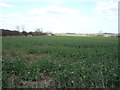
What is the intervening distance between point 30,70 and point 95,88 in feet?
7.45

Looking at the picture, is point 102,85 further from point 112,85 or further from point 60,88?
point 60,88

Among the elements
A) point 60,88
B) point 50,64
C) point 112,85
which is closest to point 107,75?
point 112,85

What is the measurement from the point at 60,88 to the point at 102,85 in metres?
1.16

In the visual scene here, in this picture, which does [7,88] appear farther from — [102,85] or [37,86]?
[102,85]

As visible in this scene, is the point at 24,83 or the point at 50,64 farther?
the point at 50,64

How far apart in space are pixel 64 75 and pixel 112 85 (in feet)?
4.40

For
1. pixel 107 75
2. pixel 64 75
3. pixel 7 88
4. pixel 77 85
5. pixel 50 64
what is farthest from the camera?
pixel 50 64

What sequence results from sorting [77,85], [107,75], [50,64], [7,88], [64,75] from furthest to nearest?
1. [50,64]
2. [107,75]
3. [64,75]
4. [77,85]
5. [7,88]

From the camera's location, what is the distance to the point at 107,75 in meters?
5.40

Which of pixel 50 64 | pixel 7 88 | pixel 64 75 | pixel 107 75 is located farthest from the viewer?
pixel 50 64

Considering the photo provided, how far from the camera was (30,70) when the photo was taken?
18.9 ft

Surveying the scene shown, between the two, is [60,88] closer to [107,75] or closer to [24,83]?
[24,83]

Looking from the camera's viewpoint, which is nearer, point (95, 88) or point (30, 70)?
point (95, 88)

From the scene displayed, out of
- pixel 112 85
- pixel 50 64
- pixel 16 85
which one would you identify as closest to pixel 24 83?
pixel 16 85
